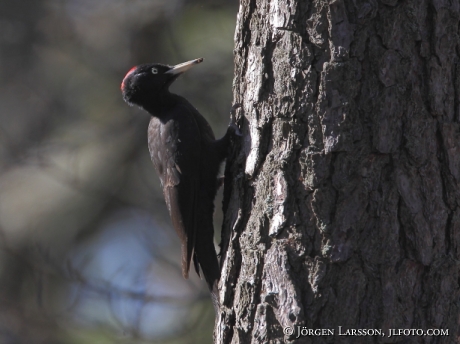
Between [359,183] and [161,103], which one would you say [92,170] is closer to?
[161,103]

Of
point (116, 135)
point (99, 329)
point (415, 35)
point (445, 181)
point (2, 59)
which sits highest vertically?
point (2, 59)

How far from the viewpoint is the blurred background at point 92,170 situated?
5.10m

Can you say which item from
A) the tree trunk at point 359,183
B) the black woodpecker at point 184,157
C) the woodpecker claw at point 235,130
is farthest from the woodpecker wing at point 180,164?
the tree trunk at point 359,183

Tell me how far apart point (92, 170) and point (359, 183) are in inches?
131

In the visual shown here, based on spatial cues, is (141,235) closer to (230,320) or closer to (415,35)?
(230,320)

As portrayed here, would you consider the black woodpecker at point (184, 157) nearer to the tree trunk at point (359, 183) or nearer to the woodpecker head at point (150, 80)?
the woodpecker head at point (150, 80)

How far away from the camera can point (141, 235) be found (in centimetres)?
530

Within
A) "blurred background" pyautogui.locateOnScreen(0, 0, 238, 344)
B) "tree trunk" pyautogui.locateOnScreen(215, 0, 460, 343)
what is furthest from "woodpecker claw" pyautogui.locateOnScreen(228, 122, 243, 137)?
"blurred background" pyautogui.locateOnScreen(0, 0, 238, 344)

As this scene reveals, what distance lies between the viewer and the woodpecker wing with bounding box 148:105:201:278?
343 cm

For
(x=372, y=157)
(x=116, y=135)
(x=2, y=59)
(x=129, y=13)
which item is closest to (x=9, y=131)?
(x=2, y=59)

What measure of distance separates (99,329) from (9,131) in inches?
81.9

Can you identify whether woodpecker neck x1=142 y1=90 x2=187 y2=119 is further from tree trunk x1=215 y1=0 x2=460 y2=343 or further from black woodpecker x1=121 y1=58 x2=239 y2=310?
tree trunk x1=215 y1=0 x2=460 y2=343

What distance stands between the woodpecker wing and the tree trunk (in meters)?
0.96

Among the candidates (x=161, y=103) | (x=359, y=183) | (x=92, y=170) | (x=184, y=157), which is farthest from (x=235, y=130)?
(x=92, y=170)
